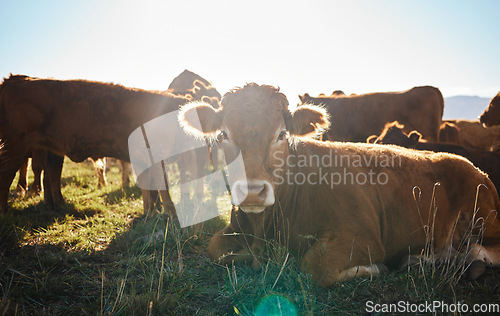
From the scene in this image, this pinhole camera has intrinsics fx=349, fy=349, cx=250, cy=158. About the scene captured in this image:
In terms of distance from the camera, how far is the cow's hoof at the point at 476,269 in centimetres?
340

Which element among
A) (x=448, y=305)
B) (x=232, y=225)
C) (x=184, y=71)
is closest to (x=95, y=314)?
(x=232, y=225)

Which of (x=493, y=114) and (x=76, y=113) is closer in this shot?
(x=76, y=113)

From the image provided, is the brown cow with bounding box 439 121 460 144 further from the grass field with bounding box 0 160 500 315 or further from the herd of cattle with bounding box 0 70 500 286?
the grass field with bounding box 0 160 500 315

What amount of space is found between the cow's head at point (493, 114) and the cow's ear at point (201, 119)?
1056 centimetres

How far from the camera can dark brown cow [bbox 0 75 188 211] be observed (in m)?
5.63

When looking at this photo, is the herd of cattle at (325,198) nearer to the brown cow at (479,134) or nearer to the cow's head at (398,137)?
the cow's head at (398,137)

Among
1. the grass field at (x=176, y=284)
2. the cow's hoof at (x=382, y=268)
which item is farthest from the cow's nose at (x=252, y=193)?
the cow's hoof at (x=382, y=268)

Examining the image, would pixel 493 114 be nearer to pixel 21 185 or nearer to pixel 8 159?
pixel 8 159

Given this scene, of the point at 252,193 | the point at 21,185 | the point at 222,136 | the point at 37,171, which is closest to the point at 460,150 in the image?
the point at 222,136

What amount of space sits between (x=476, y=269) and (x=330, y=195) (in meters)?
1.57

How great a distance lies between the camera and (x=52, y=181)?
660cm

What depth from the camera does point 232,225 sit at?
384 centimetres

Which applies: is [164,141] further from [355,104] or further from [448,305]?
[355,104]

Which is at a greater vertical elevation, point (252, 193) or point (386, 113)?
point (252, 193)
